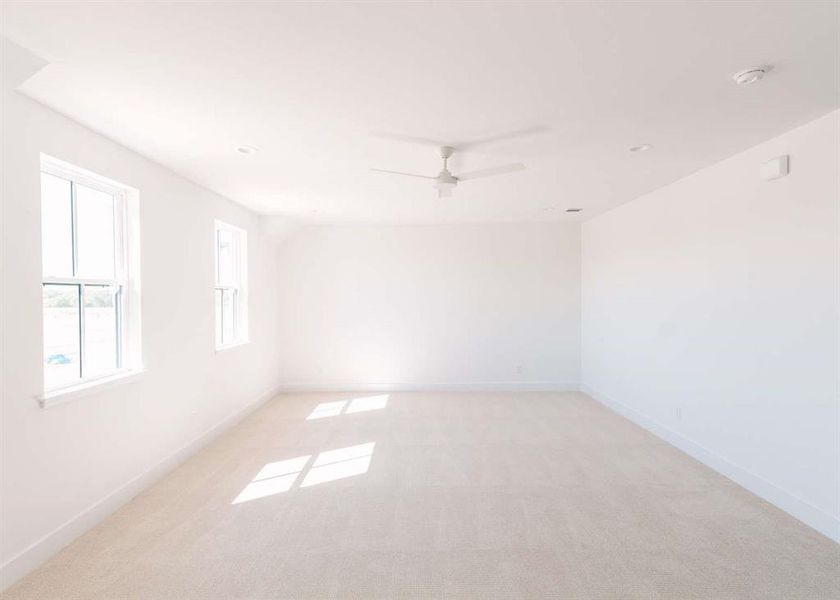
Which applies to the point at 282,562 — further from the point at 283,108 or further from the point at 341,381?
the point at 341,381

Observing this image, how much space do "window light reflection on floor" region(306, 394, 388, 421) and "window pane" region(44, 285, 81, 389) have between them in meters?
2.79

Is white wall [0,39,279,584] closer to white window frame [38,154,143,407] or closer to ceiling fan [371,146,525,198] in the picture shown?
white window frame [38,154,143,407]

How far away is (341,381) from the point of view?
6.80m

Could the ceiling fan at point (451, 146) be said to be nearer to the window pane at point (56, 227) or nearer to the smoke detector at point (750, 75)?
the smoke detector at point (750, 75)

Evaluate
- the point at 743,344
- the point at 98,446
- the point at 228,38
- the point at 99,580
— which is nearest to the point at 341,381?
the point at 98,446

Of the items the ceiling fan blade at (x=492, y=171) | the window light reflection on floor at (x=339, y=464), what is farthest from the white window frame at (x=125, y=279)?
the ceiling fan blade at (x=492, y=171)

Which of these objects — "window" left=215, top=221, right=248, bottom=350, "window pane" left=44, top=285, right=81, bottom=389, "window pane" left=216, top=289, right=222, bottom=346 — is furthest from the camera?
Answer: "window" left=215, top=221, right=248, bottom=350

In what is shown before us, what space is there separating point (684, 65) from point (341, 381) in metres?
5.75

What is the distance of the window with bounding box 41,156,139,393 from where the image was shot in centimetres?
265

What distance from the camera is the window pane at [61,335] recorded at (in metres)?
2.60

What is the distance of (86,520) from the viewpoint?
2.75m

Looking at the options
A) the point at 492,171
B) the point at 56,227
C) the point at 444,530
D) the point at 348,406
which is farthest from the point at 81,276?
the point at 348,406

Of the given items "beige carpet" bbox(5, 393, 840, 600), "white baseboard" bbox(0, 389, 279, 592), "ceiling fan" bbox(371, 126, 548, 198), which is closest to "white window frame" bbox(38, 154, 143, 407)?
"white baseboard" bbox(0, 389, 279, 592)

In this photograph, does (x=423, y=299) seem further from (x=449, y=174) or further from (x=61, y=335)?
(x=61, y=335)
